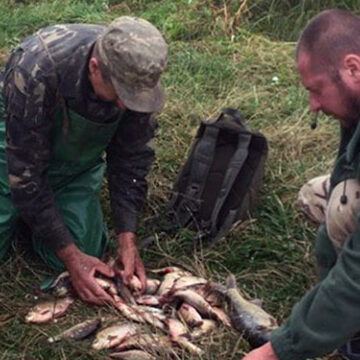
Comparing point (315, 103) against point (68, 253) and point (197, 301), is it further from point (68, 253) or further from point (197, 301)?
point (68, 253)

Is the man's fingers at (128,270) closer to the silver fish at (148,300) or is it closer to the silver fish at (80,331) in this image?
the silver fish at (148,300)

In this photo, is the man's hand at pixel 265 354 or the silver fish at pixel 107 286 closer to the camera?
the man's hand at pixel 265 354

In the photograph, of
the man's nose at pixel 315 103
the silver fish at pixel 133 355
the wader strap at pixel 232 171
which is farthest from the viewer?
the wader strap at pixel 232 171

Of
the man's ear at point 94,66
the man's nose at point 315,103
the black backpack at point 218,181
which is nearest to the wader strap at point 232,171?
the black backpack at point 218,181

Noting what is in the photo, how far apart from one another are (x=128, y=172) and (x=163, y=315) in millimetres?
784

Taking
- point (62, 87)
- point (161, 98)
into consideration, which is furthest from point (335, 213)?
point (62, 87)

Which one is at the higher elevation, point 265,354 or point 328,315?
point 328,315

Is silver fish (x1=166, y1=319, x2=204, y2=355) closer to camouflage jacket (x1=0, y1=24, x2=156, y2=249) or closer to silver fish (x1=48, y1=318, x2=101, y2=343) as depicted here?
silver fish (x1=48, y1=318, x2=101, y2=343)

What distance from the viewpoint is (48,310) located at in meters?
4.21

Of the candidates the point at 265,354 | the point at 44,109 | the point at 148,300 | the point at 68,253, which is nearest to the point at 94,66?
the point at 44,109

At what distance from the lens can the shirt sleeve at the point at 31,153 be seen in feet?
13.1

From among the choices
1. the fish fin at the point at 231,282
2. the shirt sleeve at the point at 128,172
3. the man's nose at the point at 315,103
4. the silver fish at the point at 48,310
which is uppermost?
the man's nose at the point at 315,103

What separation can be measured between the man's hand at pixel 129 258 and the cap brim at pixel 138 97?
2.85ft

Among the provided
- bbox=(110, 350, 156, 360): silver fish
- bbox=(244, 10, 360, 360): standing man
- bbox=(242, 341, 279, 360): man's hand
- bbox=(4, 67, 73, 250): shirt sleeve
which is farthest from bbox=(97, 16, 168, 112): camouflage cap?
bbox=(242, 341, 279, 360): man's hand
